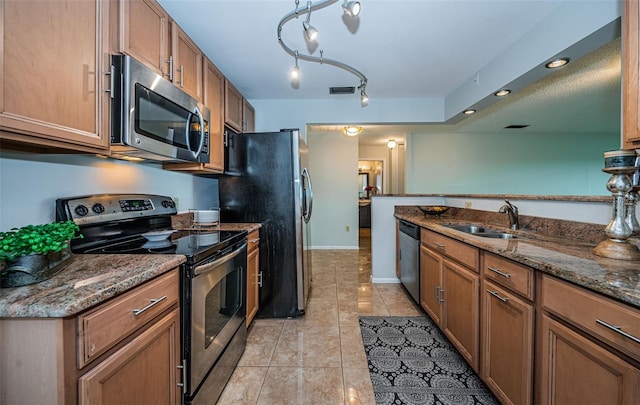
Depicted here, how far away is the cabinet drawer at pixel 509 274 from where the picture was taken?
115 cm

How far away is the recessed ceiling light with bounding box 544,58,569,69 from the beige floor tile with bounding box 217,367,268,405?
2.84 m

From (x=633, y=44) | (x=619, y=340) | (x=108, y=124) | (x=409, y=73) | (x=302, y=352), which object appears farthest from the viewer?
(x=409, y=73)

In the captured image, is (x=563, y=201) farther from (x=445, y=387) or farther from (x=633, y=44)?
(x=445, y=387)

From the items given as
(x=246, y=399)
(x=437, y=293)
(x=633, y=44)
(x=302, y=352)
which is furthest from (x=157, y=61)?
(x=437, y=293)

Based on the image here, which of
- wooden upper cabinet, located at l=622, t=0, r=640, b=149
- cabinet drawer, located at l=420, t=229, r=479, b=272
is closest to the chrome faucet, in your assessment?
cabinet drawer, located at l=420, t=229, r=479, b=272

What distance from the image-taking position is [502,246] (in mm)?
1402

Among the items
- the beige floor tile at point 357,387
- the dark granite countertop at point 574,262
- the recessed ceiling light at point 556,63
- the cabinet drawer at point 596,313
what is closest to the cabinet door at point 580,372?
the cabinet drawer at point 596,313

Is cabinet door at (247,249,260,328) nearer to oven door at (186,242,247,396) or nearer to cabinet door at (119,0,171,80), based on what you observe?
oven door at (186,242,247,396)

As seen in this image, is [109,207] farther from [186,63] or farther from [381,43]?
[381,43]

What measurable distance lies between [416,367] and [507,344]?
0.70 m

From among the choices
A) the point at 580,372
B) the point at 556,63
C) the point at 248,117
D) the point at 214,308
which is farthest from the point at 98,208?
the point at 556,63

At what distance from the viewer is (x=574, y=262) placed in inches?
41.9

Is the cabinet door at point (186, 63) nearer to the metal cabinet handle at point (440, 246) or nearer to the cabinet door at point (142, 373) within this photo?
the cabinet door at point (142, 373)

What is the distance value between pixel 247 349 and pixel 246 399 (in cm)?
49
